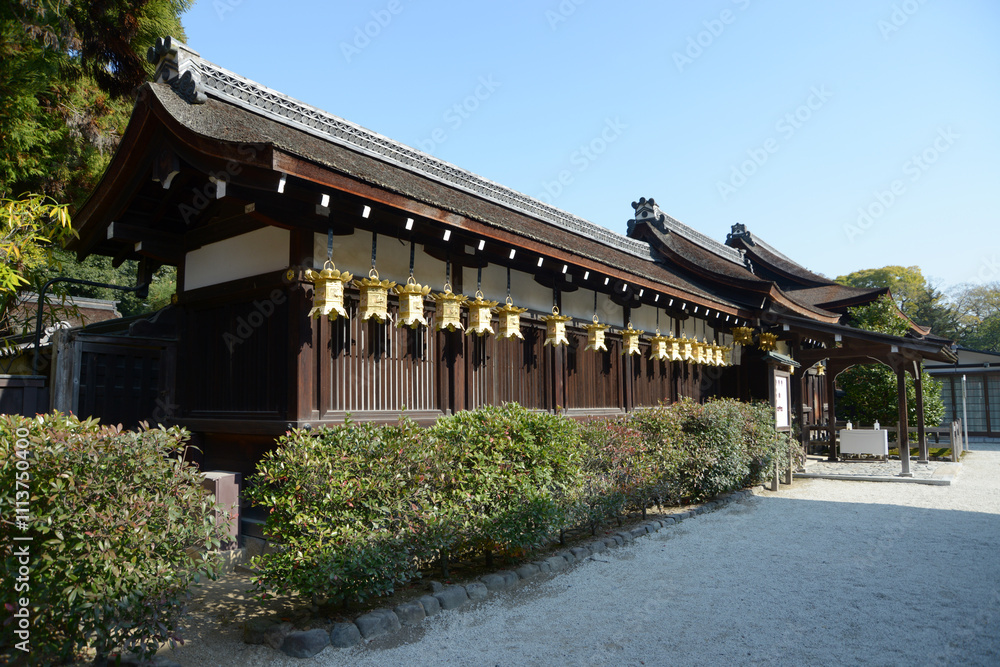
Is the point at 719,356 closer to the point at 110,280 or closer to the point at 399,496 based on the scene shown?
the point at 399,496

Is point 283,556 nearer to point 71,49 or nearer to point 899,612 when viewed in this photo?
point 899,612

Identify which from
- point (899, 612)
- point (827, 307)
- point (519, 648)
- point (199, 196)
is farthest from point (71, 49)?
point (827, 307)

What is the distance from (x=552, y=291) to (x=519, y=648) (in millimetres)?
5795

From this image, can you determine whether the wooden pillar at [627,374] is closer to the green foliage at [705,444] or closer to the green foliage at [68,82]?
the green foliage at [705,444]

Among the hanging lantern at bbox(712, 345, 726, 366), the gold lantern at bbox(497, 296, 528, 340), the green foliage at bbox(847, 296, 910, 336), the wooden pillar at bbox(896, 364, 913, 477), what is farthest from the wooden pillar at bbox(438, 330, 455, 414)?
the green foliage at bbox(847, 296, 910, 336)

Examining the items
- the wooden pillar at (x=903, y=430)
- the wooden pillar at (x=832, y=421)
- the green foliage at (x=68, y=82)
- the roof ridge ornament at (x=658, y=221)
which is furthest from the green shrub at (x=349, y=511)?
the wooden pillar at (x=832, y=421)

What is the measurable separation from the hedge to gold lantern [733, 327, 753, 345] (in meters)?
6.34

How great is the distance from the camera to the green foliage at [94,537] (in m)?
3.45

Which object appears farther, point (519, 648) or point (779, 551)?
point (779, 551)

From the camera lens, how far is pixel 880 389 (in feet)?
57.5

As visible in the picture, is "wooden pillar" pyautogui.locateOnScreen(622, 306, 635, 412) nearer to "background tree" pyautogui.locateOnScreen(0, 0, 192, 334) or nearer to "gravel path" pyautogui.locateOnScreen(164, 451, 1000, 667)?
"gravel path" pyautogui.locateOnScreen(164, 451, 1000, 667)

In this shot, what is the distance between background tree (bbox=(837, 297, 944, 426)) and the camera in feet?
57.1

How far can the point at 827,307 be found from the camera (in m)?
20.6

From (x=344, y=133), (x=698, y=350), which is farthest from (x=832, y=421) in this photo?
(x=344, y=133)
